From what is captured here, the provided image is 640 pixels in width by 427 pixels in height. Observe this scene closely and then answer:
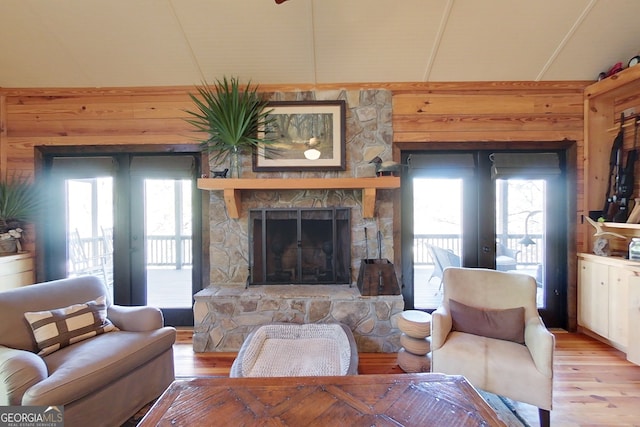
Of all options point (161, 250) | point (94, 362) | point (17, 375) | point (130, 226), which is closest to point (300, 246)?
point (161, 250)

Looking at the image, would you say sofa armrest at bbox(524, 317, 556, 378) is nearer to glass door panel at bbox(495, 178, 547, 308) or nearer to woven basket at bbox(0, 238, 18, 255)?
glass door panel at bbox(495, 178, 547, 308)

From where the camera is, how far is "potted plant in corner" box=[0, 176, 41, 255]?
2906mm

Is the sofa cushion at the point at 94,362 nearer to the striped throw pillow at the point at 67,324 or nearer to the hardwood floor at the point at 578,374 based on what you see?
the striped throw pillow at the point at 67,324

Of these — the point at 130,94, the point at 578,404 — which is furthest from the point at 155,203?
the point at 578,404

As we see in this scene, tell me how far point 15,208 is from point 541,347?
4.88 metres

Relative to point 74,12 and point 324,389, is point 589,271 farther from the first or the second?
point 74,12

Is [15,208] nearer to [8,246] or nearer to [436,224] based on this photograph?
[8,246]

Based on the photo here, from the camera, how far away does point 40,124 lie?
312 centimetres

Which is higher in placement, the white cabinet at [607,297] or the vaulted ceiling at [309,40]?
the vaulted ceiling at [309,40]

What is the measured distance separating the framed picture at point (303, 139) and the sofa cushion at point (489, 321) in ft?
5.90

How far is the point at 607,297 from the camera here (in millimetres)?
2680

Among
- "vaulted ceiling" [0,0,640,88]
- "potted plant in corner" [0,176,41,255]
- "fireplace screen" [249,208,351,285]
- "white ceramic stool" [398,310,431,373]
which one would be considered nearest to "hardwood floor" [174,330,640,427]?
"white ceramic stool" [398,310,431,373]

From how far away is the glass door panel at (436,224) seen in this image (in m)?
3.22

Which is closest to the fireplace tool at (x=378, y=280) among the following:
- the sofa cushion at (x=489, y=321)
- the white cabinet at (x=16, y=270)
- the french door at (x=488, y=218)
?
the french door at (x=488, y=218)
